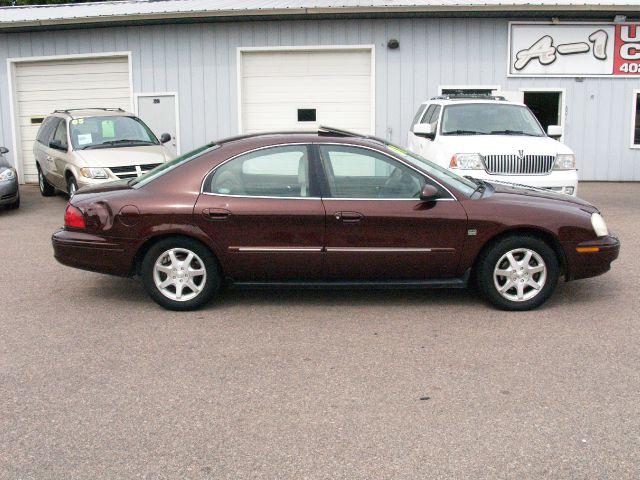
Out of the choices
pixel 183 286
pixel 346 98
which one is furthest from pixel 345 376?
pixel 346 98

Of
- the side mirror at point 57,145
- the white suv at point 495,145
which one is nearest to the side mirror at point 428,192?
the white suv at point 495,145

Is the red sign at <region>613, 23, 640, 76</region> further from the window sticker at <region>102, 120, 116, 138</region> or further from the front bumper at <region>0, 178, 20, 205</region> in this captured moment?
the front bumper at <region>0, 178, 20, 205</region>

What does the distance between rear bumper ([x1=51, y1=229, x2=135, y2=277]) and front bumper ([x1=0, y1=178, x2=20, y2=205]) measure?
6593 mm

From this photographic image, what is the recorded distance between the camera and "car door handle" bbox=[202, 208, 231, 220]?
6.18 m

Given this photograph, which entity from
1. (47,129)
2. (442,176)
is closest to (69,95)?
(47,129)

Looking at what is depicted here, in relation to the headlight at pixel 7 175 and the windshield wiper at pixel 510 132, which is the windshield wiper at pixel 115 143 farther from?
the windshield wiper at pixel 510 132

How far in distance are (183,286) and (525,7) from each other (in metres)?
11.2

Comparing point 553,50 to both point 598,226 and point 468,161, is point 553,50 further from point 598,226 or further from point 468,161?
point 598,226

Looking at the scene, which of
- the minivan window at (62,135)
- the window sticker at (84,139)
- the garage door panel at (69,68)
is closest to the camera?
the window sticker at (84,139)

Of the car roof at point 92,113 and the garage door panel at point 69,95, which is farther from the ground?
the garage door panel at point 69,95

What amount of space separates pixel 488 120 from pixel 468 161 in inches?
60.2

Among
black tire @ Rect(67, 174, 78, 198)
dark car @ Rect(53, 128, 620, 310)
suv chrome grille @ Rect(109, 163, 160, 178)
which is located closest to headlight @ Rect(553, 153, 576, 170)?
dark car @ Rect(53, 128, 620, 310)

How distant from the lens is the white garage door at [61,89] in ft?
54.0

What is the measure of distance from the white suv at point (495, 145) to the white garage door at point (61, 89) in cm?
796
